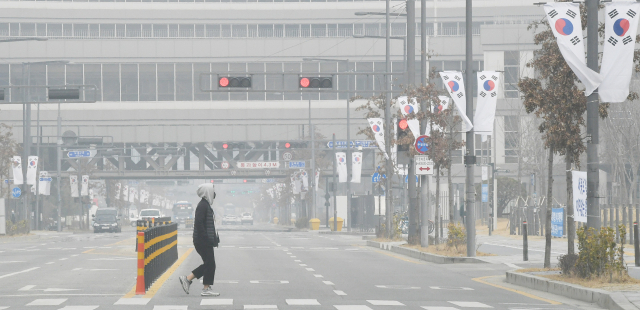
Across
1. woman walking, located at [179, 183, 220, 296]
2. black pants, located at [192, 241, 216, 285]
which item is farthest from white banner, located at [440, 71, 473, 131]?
black pants, located at [192, 241, 216, 285]

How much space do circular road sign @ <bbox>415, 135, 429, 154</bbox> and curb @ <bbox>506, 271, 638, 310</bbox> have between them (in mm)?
11748

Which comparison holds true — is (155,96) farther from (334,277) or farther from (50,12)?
(334,277)

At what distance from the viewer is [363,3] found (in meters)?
94.3

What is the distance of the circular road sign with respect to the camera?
32031 mm

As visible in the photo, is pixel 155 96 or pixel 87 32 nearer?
pixel 155 96

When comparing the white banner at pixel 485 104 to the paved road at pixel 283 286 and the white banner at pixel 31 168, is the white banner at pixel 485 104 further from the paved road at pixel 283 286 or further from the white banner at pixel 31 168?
the white banner at pixel 31 168

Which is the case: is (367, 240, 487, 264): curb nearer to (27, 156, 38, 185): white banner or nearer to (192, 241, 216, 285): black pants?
(192, 241, 216, 285): black pants

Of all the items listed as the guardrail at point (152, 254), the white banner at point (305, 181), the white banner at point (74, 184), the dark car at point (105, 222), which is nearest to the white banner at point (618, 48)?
the guardrail at point (152, 254)

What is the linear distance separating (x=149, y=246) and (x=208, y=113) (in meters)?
66.9

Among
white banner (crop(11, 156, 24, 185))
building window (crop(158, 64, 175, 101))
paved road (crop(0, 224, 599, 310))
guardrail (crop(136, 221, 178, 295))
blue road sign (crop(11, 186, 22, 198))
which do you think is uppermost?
building window (crop(158, 64, 175, 101))

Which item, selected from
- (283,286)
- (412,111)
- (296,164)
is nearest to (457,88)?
(412,111)

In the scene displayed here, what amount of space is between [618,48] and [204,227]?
7.63 meters

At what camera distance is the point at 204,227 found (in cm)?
1650

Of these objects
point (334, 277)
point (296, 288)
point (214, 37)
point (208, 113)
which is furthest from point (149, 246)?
point (214, 37)
